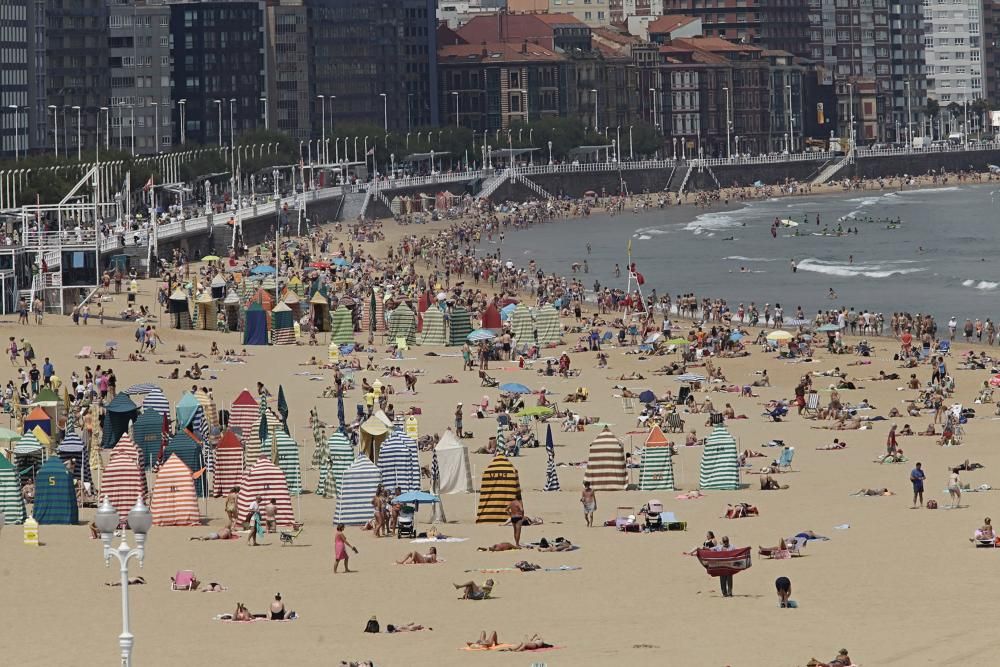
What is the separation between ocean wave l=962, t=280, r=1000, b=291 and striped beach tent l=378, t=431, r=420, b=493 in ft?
176

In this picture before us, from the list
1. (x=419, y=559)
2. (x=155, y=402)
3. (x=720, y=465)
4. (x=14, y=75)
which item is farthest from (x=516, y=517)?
(x=14, y=75)

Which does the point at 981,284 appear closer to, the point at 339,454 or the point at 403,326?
the point at 403,326

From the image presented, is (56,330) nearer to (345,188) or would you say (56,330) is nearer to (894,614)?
(894,614)

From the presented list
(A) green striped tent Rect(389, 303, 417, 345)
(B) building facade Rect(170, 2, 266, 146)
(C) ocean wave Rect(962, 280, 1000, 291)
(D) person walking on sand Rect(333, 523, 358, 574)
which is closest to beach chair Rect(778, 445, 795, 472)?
(D) person walking on sand Rect(333, 523, 358, 574)

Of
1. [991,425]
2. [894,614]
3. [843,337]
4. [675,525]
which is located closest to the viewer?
[894,614]

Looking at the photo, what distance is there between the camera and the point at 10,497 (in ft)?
105

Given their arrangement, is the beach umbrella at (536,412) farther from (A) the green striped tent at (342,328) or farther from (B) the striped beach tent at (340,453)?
(A) the green striped tent at (342,328)

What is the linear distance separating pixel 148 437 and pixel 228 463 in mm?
2789

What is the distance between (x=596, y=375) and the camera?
52.0 m

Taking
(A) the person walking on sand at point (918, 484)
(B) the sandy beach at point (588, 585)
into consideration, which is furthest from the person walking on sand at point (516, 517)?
(A) the person walking on sand at point (918, 484)

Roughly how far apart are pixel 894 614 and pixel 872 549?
175 inches

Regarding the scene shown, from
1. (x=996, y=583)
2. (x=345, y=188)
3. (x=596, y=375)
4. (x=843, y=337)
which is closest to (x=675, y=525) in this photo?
(x=996, y=583)

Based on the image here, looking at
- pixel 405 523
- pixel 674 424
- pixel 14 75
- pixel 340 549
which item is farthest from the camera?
pixel 14 75

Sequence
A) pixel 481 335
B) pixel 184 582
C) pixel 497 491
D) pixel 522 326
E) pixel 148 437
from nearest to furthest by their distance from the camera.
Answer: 1. pixel 184 582
2. pixel 497 491
3. pixel 148 437
4. pixel 481 335
5. pixel 522 326
